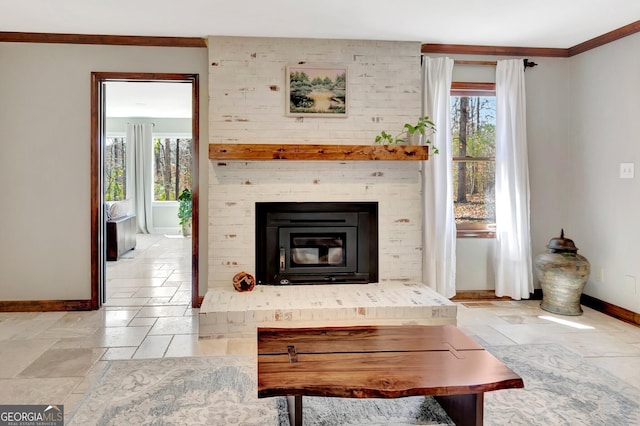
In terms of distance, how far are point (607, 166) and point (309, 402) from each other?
10.9 feet

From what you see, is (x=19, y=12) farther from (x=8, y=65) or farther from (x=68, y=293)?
(x=68, y=293)

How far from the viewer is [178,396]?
2369mm

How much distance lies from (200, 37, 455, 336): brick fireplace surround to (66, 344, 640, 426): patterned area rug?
117cm

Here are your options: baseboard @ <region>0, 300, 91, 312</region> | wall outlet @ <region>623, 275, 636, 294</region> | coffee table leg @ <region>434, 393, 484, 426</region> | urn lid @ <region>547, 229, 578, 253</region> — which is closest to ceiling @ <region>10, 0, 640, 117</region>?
urn lid @ <region>547, 229, 578, 253</region>

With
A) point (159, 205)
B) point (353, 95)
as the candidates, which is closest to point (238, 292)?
point (353, 95)

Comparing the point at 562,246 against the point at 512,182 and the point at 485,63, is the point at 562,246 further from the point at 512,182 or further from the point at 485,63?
the point at 485,63

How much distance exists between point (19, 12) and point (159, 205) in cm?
672

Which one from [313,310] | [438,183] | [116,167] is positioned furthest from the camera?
[116,167]

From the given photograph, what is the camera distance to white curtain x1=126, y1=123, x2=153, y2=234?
31.7 ft

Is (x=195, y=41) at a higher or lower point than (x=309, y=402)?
higher

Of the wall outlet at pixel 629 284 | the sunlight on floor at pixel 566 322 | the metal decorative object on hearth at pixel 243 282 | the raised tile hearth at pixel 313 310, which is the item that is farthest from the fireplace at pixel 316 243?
the wall outlet at pixel 629 284

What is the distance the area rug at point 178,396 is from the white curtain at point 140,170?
7395 millimetres

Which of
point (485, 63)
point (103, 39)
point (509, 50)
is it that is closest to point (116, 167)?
point (103, 39)

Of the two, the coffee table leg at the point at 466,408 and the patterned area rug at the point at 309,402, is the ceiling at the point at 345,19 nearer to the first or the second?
the patterned area rug at the point at 309,402
